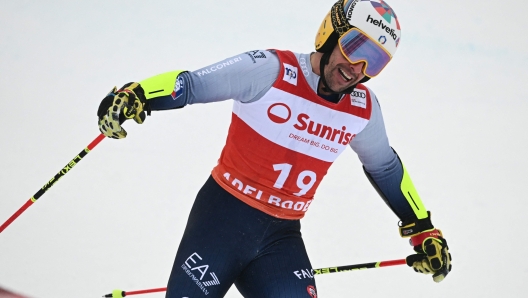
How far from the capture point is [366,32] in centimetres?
229

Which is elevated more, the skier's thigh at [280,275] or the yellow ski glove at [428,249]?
the yellow ski glove at [428,249]

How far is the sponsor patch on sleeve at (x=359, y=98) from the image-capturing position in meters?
2.50

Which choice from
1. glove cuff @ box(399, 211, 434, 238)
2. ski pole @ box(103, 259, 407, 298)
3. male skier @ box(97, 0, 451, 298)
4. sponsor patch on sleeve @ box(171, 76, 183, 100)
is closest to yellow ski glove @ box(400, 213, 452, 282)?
glove cuff @ box(399, 211, 434, 238)

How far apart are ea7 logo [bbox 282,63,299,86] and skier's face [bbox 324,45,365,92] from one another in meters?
0.12

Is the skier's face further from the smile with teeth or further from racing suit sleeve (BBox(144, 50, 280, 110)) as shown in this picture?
racing suit sleeve (BBox(144, 50, 280, 110))

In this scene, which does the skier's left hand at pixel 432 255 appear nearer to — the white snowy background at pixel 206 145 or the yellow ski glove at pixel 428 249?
the yellow ski glove at pixel 428 249

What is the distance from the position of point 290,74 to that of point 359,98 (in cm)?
32

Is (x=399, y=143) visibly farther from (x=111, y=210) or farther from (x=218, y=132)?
(x=111, y=210)

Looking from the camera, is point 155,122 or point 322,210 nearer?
point 322,210

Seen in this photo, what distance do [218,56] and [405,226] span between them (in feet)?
7.73

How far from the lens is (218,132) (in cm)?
424

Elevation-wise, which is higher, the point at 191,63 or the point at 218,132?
the point at 191,63

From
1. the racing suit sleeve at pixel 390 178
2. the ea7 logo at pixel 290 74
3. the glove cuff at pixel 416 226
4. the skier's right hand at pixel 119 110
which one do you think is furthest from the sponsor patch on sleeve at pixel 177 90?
the glove cuff at pixel 416 226

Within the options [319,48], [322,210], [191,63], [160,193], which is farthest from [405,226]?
[191,63]
